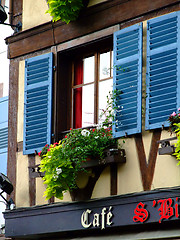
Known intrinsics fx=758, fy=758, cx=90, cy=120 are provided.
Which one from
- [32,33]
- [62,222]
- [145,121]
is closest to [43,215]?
[62,222]

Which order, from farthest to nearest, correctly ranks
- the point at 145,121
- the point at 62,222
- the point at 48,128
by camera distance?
the point at 48,128 < the point at 62,222 < the point at 145,121

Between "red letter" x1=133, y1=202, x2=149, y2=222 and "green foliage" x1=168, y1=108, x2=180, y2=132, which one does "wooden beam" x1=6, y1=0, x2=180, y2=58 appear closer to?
"green foliage" x1=168, y1=108, x2=180, y2=132

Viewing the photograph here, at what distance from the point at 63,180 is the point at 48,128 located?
46.5 inches

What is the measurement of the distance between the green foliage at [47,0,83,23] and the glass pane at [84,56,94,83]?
723 mm

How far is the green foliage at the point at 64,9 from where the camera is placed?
1078 cm

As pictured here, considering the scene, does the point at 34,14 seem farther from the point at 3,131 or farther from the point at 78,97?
the point at 3,131

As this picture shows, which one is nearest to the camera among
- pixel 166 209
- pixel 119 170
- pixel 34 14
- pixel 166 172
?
pixel 166 209

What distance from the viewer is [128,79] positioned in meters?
10.2

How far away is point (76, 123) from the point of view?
11.3m

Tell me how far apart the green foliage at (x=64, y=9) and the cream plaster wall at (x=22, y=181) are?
2205mm

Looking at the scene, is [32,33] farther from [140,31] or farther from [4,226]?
[4,226]

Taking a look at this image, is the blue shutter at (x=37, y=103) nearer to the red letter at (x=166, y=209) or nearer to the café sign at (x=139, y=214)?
the café sign at (x=139, y=214)

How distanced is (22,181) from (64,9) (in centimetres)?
269

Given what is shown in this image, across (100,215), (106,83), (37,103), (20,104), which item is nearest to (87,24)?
(106,83)
